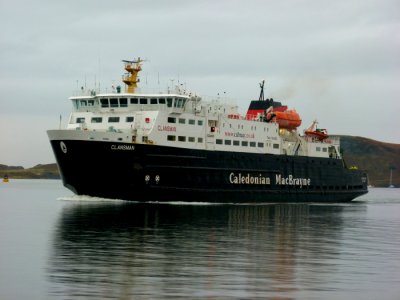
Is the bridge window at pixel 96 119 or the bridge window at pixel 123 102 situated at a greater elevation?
the bridge window at pixel 123 102

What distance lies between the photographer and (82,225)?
3775 cm

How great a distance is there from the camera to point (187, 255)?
26.6 metres

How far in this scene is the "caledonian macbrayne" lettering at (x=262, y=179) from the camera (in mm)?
59375

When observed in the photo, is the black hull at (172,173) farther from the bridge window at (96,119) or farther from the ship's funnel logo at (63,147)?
the bridge window at (96,119)

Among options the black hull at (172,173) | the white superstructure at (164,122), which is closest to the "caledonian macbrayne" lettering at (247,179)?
the black hull at (172,173)

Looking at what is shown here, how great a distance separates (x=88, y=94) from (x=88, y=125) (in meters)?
2.76

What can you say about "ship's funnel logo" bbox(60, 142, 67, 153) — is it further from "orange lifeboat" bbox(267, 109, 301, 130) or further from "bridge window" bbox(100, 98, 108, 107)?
"orange lifeboat" bbox(267, 109, 301, 130)

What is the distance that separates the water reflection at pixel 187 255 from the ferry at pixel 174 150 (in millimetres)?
6074

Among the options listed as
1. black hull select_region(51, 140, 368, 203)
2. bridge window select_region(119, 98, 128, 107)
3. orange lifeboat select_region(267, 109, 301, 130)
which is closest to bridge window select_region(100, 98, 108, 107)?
bridge window select_region(119, 98, 128, 107)

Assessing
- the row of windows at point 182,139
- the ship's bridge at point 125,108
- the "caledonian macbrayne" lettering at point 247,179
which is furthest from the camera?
the "caledonian macbrayne" lettering at point 247,179

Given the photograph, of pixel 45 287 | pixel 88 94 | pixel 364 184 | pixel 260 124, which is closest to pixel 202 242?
pixel 45 287

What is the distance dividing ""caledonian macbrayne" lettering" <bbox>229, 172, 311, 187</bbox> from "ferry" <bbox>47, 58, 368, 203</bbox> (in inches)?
3.1

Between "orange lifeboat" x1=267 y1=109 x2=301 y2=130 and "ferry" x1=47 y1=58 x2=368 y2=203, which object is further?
"orange lifeboat" x1=267 y1=109 x2=301 y2=130

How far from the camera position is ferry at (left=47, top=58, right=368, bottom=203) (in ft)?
170
